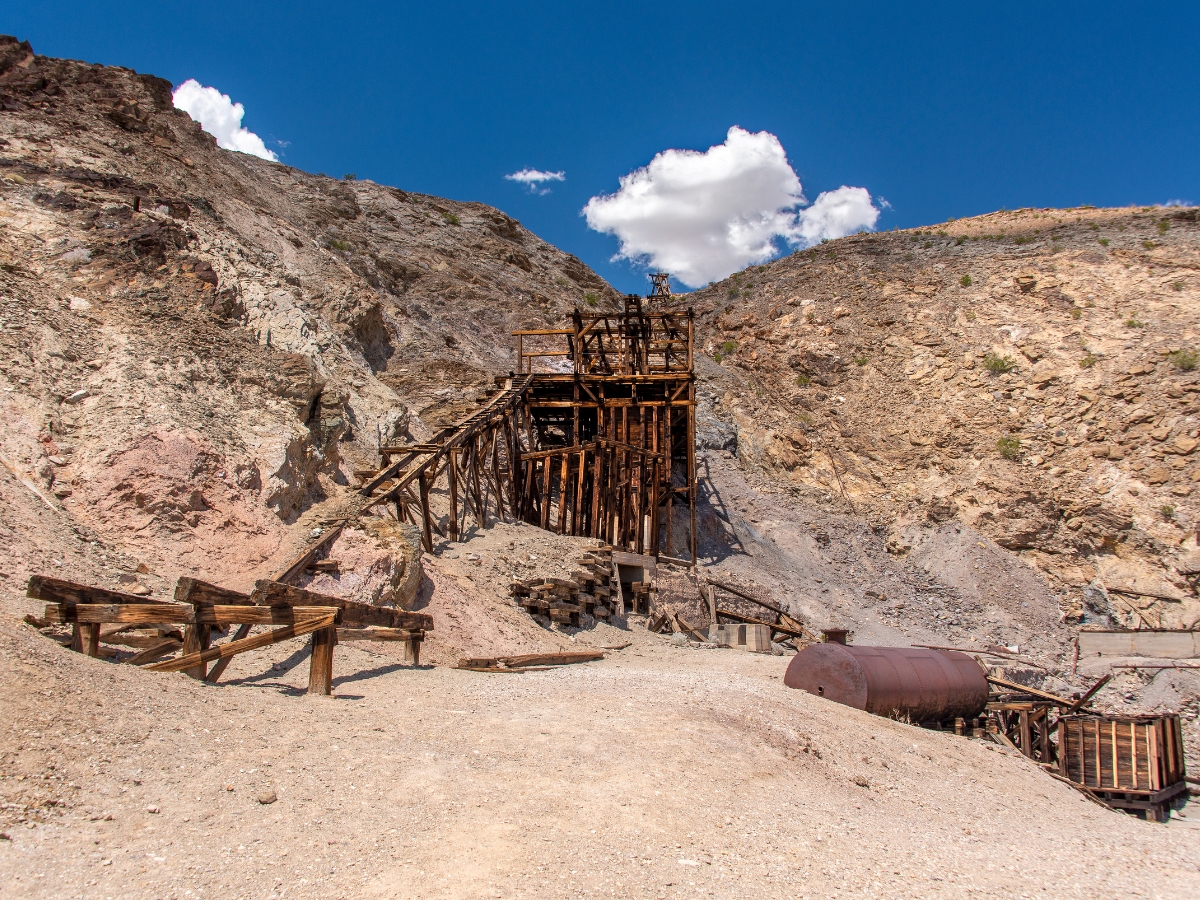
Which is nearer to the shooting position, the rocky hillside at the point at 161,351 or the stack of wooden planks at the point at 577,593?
the rocky hillside at the point at 161,351

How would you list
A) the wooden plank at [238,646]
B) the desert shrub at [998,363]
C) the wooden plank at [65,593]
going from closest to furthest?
the wooden plank at [65,593] → the wooden plank at [238,646] → the desert shrub at [998,363]

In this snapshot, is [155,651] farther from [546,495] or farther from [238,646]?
[546,495]

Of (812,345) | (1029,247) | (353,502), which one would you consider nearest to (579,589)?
(353,502)

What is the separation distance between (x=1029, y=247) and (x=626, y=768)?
102ft

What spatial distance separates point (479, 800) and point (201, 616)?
299 centimetres

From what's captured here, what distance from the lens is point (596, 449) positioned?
1991 cm

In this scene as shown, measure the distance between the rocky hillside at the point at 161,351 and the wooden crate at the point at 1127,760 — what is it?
493 inches

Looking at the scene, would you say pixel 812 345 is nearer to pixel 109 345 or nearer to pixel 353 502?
pixel 353 502

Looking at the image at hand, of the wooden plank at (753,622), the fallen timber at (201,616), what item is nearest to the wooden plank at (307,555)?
the fallen timber at (201,616)

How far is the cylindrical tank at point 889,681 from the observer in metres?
10.4

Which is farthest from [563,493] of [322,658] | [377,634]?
[322,658]

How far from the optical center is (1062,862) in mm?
6363

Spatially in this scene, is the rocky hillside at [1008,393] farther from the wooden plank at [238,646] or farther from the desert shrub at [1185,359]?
the wooden plank at [238,646]

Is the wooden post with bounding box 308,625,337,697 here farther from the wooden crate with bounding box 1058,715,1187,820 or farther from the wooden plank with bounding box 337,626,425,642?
the wooden crate with bounding box 1058,715,1187,820
